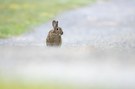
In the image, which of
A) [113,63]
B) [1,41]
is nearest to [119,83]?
[113,63]

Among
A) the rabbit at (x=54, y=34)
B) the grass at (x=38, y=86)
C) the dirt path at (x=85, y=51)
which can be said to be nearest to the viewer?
the grass at (x=38, y=86)

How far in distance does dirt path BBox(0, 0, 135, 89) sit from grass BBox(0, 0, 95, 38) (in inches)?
9.7

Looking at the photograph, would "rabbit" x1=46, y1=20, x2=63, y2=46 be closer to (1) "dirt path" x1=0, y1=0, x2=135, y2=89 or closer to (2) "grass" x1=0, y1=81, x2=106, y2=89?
(1) "dirt path" x1=0, y1=0, x2=135, y2=89

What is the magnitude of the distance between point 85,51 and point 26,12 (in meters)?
2.46

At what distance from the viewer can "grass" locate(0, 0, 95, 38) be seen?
9422 millimetres

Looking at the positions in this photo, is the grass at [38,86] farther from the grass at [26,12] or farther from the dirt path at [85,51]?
the grass at [26,12]

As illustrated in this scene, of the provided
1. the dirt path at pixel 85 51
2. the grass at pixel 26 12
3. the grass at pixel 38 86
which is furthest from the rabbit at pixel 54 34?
the grass at pixel 26 12

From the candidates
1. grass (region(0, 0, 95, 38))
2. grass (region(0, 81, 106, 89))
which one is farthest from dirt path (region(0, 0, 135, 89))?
grass (region(0, 0, 95, 38))

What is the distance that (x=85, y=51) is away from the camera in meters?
7.92

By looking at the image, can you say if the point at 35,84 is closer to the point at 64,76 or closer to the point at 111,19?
the point at 64,76

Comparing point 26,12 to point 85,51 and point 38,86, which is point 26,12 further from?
point 38,86

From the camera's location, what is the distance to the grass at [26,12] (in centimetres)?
942

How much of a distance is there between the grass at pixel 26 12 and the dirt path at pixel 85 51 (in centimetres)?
25

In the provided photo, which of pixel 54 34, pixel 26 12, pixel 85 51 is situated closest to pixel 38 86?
pixel 54 34
